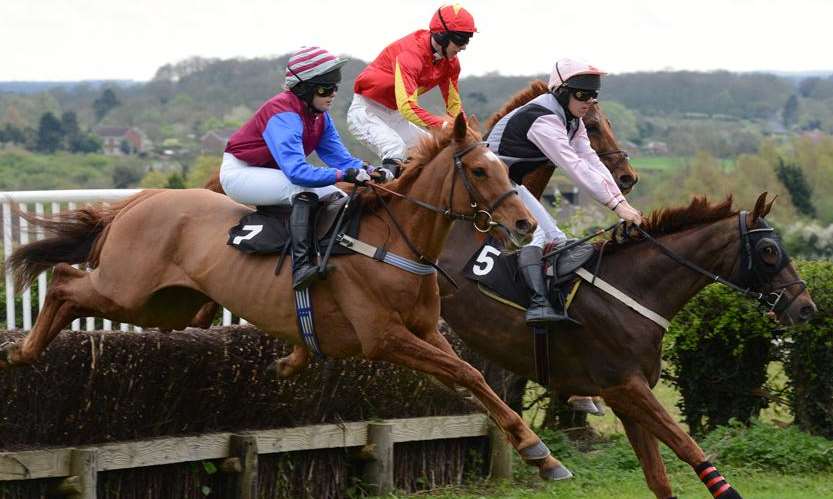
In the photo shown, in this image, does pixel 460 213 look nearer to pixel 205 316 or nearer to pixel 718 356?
pixel 205 316

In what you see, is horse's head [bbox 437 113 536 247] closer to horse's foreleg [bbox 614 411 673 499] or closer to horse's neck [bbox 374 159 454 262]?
horse's neck [bbox 374 159 454 262]

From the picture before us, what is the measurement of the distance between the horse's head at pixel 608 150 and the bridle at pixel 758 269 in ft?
3.56

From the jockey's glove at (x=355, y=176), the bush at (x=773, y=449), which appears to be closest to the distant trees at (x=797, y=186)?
the bush at (x=773, y=449)

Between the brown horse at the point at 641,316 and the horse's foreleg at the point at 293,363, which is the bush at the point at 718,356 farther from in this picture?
the horse's foreleg at the point at 293,363

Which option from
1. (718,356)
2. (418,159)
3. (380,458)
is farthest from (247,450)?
(718,356)

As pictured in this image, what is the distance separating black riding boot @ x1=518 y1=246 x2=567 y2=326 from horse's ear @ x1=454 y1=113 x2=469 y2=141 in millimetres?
1167

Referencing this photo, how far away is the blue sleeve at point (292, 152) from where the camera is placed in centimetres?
609

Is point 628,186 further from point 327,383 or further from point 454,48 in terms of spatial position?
point 327,383

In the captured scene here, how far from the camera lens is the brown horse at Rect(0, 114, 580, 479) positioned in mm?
5895

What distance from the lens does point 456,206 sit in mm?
5898

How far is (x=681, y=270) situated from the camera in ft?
22.0

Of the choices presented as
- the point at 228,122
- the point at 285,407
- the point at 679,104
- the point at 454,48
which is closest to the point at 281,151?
the point at 454,48

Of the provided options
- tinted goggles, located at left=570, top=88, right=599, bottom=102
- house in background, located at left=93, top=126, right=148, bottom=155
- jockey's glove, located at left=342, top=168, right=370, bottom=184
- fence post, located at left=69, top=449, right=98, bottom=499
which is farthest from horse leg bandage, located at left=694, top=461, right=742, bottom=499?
house in background, located at left=93, top=126, right=148, bottom=155

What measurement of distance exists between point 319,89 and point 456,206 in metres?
1.00
